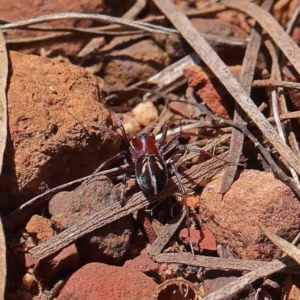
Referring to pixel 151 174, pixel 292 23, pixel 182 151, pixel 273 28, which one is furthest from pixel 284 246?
pixel 292 23

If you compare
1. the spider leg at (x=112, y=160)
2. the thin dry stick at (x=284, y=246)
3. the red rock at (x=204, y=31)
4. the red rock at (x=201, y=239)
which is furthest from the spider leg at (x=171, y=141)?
the thin dry stick at (x=284, y=246)

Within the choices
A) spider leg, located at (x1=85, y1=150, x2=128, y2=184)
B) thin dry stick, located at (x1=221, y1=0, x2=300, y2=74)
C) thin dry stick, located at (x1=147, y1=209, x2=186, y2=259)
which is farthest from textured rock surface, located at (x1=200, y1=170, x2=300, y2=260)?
thin dry stick, located at (x1=221, y1=0, x2=300, y2=74)

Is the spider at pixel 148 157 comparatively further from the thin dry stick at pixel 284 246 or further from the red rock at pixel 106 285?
the thin dry stick at pixel 284 246

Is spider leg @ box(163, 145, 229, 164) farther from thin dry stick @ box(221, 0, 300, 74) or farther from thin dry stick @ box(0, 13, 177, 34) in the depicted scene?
thin dry stick @ box(0, 13, 177, 34)

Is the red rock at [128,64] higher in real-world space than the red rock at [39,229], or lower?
higher

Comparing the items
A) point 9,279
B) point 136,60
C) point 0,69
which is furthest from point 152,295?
point 136,60

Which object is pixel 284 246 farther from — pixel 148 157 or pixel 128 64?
pixel 128 64
